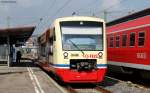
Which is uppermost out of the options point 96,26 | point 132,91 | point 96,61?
point 96,26

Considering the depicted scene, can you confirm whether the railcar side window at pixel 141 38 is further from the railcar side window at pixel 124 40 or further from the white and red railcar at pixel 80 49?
the railcar side window at pixel 124 40

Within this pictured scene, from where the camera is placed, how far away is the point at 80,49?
18.4 meters

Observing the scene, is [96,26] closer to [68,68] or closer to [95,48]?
[95,48]

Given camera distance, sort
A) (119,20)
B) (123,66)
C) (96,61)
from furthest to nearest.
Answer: (119,20), (123,66), (96,61)

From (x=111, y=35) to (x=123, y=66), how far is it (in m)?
3.11

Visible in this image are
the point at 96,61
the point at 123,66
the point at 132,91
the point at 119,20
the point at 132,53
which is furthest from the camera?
the point at 119,20

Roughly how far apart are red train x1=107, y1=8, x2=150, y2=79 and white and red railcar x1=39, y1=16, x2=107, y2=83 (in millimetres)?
1696

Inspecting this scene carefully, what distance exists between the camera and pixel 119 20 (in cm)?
2394

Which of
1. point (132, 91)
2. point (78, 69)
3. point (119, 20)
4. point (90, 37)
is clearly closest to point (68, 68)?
point (78, 69)

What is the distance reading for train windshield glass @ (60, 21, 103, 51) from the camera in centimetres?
1850

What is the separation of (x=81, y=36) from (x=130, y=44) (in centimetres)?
319

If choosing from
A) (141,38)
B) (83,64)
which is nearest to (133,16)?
(141,38)

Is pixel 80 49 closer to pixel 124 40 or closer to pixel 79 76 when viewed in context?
pixel 79 76

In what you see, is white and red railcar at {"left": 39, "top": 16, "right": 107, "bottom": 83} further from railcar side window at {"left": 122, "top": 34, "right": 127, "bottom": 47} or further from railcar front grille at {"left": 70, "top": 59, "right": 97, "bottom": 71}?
railcar side window at {"left": 122, "top": 34, "right": 127, "bottom": 47}
